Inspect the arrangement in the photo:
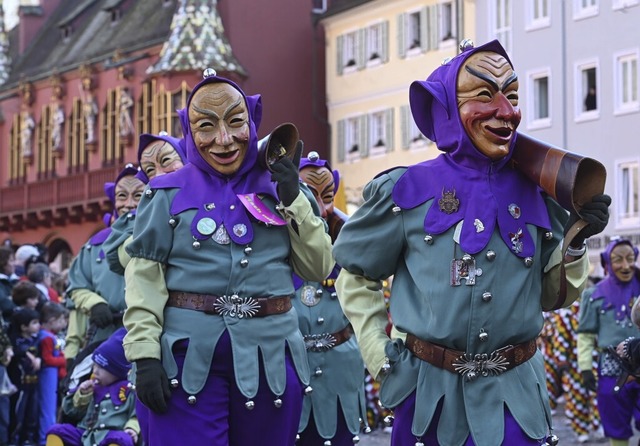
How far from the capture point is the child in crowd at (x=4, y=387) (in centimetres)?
1534

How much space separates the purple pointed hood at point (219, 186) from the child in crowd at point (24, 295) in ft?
27.7

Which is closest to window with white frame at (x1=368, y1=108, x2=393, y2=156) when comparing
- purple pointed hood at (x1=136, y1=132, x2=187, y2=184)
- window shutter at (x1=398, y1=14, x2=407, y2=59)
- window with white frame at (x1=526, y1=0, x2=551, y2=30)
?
window shutter at (x1=398, y1=14, x2=407, y2=59)

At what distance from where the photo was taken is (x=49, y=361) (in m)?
17.2

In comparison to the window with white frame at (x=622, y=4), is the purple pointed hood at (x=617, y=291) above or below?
below

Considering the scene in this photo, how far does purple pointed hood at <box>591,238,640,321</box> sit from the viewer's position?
15688 mm

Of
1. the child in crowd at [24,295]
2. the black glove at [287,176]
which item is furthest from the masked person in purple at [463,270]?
the child in crowd at [24,295]

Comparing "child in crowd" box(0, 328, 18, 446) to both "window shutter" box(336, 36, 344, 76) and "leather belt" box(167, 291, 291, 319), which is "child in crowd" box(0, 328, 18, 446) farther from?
"window shutter" box(336, 36, 344, 76)

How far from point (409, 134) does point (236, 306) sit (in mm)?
40469

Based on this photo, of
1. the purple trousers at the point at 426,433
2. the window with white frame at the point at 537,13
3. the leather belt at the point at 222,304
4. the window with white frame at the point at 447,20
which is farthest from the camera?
the window with white frame at the point at 447,20

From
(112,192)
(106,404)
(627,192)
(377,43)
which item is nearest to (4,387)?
(112,192)

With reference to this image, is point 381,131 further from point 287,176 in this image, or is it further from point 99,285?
point 287,176

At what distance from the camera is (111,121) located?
5584 centimetres

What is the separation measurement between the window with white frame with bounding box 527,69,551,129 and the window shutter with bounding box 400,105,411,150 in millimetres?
5349

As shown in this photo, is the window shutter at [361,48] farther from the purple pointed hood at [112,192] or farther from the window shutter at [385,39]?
the purple pointed hood at [112,192]
